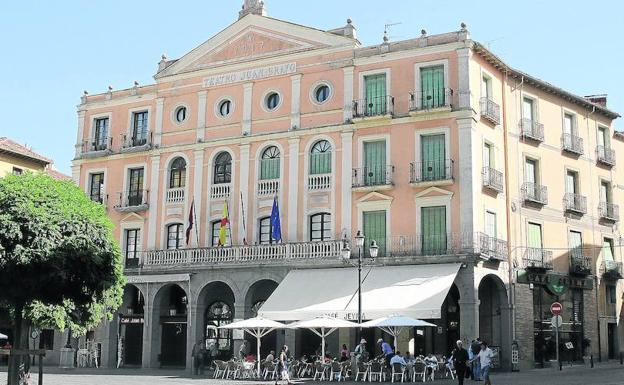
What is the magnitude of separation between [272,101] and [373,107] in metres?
5.15

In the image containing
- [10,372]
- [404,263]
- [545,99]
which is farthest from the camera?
[545,99]

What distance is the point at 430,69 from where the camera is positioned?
34.4 meters

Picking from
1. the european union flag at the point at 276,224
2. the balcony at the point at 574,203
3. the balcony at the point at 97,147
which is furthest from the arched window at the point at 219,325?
the balcony at the point at 574,203

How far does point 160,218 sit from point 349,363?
1359 centimetres

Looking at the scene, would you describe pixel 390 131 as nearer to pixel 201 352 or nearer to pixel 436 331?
pixel 436 331

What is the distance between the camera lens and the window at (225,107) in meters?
39.0

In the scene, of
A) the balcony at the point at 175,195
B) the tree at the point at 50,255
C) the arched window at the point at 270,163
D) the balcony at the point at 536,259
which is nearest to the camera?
the tree at the point at 50,255

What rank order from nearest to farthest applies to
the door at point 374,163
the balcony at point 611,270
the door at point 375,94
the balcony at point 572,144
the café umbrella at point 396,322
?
the café umbrella at point 396,322 < the door at point 374,163 < the door at point 375,94 < the balcony at point 572,144 < the balcony at point 611,270

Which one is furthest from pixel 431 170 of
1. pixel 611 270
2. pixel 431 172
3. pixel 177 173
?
pixel 177 173

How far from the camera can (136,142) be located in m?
41.2

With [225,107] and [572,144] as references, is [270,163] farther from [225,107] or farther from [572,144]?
[572,144]

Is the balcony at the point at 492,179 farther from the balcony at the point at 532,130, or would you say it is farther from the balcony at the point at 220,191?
the balcony at the point at 220,191

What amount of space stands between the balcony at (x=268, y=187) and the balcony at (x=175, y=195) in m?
4.11

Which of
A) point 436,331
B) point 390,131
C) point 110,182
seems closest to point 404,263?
point 436,331
